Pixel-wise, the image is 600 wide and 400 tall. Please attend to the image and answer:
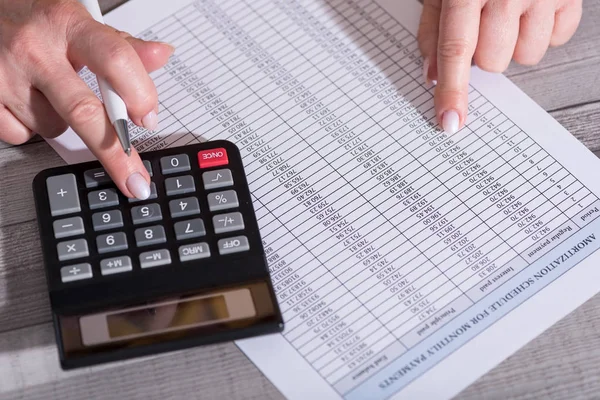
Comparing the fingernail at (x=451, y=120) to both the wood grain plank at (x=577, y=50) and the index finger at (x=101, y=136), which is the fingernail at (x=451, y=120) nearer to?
the wood grain plank at (x=577, y=50)

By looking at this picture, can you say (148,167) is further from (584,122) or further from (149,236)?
(584,122)

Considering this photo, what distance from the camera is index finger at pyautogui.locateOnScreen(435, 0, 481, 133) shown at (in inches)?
A: 21.8

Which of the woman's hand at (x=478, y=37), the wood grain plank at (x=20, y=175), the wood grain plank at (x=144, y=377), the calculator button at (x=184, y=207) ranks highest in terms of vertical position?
the woman's hand at (x=478, y=37)

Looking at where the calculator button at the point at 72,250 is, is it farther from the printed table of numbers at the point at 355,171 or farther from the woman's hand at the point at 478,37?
the woman's hand at the point at 478,37

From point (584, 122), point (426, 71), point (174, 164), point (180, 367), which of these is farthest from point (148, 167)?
point (584, 122)

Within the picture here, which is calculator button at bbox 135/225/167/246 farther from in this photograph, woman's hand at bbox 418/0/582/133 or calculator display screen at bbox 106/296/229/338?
woman's hand at bbox 418/0/582/133

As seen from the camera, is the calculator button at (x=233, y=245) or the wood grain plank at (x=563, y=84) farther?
the wood grain plank at (x=563, y=84)

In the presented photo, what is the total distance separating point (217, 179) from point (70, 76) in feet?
0.42

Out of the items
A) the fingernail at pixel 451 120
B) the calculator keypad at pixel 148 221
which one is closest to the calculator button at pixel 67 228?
the calculator keypad at pixel 148 221

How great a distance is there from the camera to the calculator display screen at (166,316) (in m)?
0.45

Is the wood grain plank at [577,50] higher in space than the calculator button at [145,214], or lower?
higher

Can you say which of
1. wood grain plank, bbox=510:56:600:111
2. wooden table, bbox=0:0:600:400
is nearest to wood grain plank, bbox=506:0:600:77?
wood grain plank, bbox=510:56:600:111

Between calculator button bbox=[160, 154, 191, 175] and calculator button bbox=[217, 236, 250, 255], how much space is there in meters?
0.07

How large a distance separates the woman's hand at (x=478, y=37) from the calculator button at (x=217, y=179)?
0.18m
